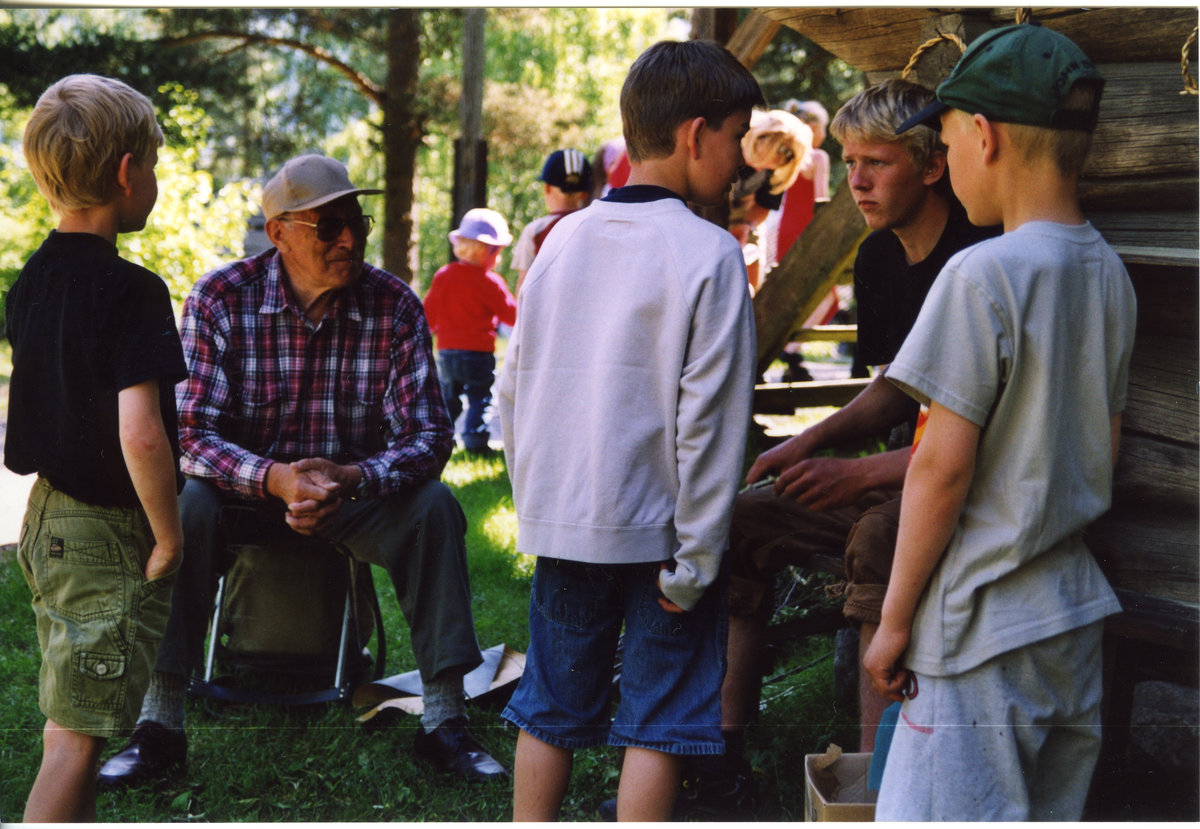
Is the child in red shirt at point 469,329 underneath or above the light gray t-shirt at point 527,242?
underneath

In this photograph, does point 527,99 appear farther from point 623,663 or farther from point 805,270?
point 623,663

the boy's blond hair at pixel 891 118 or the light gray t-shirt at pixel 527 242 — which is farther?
the light gray t-shirt at pixel 527 242

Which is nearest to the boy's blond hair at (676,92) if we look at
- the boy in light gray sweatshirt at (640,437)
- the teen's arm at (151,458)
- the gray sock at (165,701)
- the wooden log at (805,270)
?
the boy in light gray sweatshirt at (640,437)

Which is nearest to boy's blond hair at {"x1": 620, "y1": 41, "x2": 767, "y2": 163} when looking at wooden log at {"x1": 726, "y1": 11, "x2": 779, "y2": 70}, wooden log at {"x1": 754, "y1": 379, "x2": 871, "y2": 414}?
wooden log at {"x1": 726, "y1": 11, "x2": 779, "y2": 70}

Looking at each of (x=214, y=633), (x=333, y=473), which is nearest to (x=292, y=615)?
(x=214, y=633)

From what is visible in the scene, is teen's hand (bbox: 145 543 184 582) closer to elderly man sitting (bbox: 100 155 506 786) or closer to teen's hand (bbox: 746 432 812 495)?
elderly man sitting (bbox: 100 155 506 786)

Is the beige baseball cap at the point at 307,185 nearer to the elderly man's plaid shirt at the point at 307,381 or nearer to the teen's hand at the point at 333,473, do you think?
the elderly man's plaid shirt at the point at 307,381

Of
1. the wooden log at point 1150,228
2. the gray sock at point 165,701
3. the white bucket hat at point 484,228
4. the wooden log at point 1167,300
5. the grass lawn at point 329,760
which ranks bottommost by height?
the grass lawn at point 329,760

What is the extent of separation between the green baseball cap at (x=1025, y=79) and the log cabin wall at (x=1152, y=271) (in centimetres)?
70

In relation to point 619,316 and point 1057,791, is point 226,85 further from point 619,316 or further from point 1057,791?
point 1057,791

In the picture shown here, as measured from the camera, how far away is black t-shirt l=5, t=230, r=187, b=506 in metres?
2.05

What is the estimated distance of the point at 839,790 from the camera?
213 centimetres

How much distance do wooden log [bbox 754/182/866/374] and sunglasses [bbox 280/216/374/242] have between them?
1882mm

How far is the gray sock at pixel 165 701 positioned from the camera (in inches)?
109
